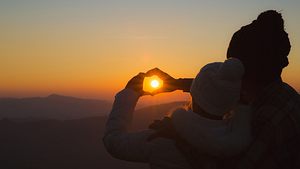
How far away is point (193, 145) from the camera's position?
302 cm

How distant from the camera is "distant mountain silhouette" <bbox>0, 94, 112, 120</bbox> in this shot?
159375mm

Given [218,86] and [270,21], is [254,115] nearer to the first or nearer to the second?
[218,86]

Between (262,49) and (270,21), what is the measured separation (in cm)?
23

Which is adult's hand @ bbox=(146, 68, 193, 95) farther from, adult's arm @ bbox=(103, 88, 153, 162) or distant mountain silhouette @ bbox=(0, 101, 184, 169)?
distant mountain silhouette @ bbox=(0, 101, 184, 169)

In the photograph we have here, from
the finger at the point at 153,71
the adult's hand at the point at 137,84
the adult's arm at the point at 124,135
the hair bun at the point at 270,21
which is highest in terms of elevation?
the hair bun at the point at 270,21

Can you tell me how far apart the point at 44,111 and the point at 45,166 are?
413ft

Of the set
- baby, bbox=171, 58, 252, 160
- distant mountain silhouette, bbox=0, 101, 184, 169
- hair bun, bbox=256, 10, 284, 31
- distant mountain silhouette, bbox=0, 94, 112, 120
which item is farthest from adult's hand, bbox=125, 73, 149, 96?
distant mountain silhouette, bbox=0, 94, 112, 120

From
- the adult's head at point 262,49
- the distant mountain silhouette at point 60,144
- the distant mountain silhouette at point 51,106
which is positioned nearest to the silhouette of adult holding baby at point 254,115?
the adult's head at point 262,49

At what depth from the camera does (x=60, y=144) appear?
50.2 metres

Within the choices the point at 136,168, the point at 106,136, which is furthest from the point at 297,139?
the point at 136,168

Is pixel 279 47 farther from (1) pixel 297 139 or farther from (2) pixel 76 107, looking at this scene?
(2) pixel 76 107

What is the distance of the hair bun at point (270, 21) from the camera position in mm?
3494

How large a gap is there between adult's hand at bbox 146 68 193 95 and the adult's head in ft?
1.24

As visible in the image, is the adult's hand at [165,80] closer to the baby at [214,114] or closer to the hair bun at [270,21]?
the baby at [214,114]
